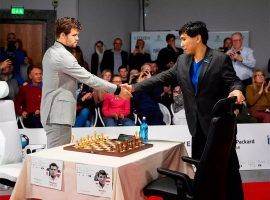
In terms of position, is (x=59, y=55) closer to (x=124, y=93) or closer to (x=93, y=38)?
(x=124, y=93)

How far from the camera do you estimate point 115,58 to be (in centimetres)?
816

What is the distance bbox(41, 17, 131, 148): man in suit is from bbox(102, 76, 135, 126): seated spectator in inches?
82.5

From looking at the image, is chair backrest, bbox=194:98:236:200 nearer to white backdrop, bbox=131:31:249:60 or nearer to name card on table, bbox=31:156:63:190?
name card on table, bbox=31:156:63:190

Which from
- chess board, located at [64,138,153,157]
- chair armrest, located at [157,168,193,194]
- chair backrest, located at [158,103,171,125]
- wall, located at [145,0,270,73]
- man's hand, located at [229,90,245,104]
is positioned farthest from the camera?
wall, located at [145,0,270,73]

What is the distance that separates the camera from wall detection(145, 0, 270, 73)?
31.1 ft

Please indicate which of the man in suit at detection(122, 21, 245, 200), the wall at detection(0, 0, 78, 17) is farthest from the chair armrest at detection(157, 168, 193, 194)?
the wall at detection(0, 0, 78, 17)

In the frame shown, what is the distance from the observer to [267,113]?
20.6ft

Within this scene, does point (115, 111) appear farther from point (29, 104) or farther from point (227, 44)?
point (227, 44)

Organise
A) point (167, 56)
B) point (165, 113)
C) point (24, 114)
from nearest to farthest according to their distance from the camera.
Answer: point (24, 114) < point (165, 113) < point (167, 56)

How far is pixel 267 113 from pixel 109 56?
307cm

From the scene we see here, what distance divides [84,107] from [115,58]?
8.29 feet

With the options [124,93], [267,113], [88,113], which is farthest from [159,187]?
[267,113]

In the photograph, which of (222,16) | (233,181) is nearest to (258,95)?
(222,16)

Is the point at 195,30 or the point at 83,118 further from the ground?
the point at 195,30
